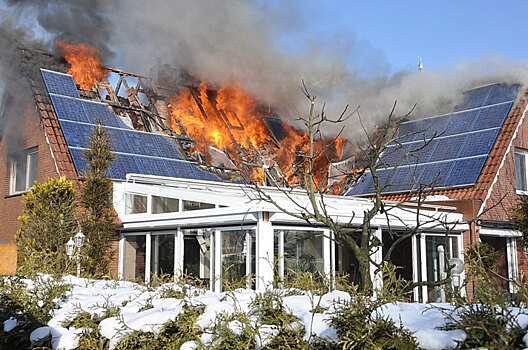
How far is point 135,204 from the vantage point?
593 inches

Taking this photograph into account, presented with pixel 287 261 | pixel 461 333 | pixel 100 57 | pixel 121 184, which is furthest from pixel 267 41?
pixel 461 333

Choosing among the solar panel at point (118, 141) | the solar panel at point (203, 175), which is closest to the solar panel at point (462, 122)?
the solar panel at point (203, 175)

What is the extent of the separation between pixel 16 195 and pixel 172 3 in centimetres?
833

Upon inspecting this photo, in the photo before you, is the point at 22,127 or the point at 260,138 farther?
the point at 260,138

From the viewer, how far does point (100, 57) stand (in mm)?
21031

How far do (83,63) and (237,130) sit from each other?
601 centimetres

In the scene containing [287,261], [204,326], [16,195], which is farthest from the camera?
[16,195]

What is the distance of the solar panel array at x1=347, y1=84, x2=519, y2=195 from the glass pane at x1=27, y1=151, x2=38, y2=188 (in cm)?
988

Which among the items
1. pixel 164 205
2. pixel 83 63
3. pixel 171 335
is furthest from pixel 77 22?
pixel 171 335

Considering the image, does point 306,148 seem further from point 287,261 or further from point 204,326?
point 204,326

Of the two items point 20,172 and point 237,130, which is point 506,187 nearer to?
point 237,130

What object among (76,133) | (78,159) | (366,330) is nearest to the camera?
(366,330)

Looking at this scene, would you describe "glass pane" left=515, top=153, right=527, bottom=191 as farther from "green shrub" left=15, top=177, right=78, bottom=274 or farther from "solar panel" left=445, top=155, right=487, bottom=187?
"green shrub" left=15, top=177, right=78, bottom=274

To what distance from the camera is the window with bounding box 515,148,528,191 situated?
17.5m
